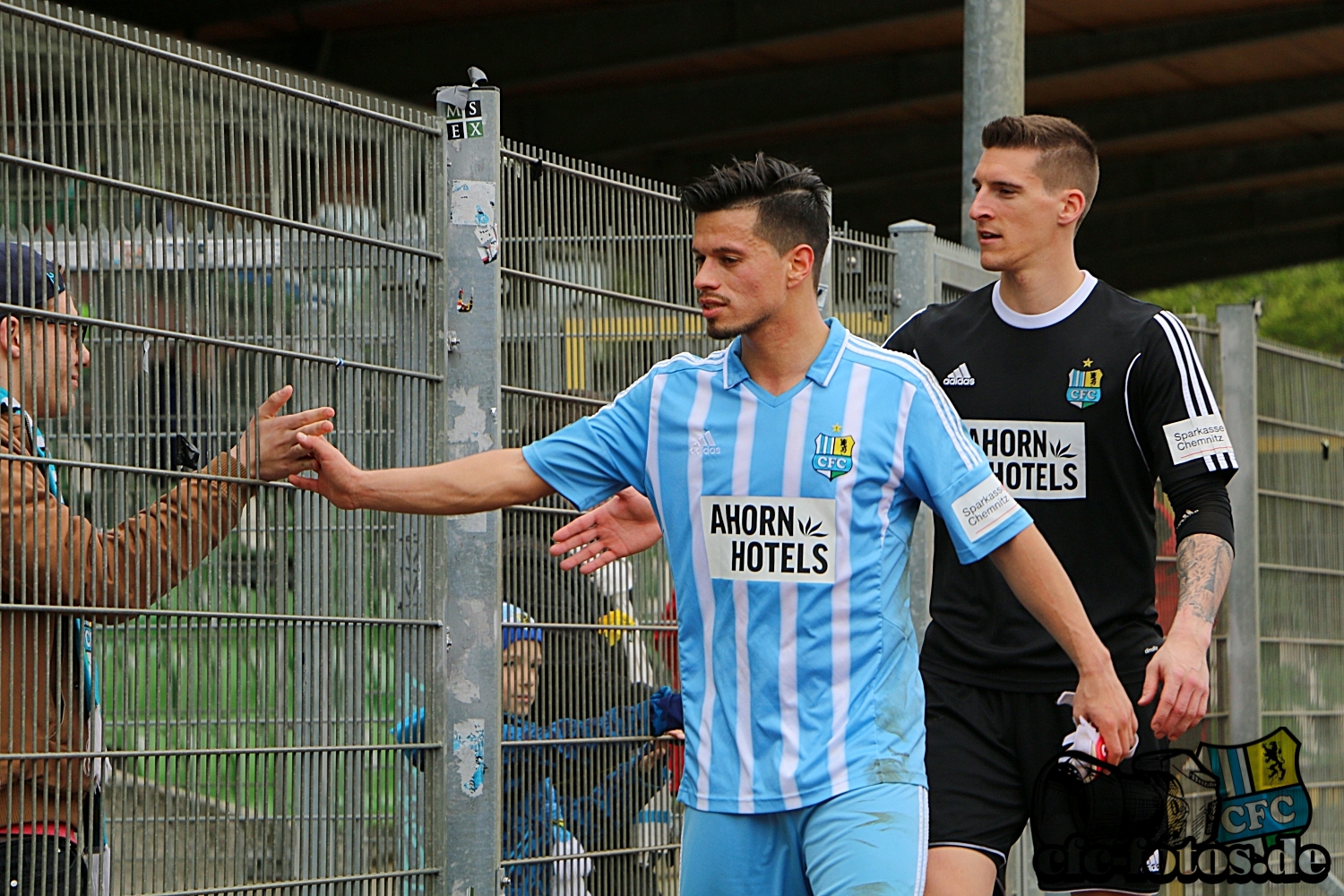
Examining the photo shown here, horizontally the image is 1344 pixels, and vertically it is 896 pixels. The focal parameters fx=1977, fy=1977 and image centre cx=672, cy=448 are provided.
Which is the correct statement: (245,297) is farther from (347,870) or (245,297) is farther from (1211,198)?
(1211,198)

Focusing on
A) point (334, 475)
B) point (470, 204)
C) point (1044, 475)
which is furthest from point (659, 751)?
point (334, 475)

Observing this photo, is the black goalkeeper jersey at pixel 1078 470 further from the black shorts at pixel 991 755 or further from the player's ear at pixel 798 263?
the player's ear at pixel 798 263

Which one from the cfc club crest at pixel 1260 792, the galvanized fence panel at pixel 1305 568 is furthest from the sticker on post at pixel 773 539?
the galvanized fence panel at pixel 1305 568

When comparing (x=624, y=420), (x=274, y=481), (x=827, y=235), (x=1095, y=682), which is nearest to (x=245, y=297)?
(x=274, y=481)

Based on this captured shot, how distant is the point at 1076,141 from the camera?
18.0 feet

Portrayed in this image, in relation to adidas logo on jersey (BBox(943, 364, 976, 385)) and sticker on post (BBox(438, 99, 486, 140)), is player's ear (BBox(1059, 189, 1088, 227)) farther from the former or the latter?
sticker on post (BBox(438, 99, 486, 140))

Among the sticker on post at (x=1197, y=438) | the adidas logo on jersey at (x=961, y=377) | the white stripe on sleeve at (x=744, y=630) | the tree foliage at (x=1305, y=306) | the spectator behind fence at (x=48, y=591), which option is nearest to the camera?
the spectator behind fence at (x=48, y=591)

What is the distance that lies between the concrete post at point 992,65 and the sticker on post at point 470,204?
310 cm

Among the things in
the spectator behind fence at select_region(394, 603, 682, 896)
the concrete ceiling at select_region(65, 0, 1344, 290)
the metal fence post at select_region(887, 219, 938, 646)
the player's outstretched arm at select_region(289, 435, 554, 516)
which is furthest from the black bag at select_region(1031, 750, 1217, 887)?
the concrete ceiling at select_region(65, 0, 1344, 290)

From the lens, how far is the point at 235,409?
472 cm

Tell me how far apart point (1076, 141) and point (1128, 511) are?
3.47 ft

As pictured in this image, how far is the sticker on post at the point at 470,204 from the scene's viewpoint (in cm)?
533

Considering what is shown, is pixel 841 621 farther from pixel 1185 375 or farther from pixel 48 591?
pixel 48 591

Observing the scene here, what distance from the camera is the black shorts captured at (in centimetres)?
513
